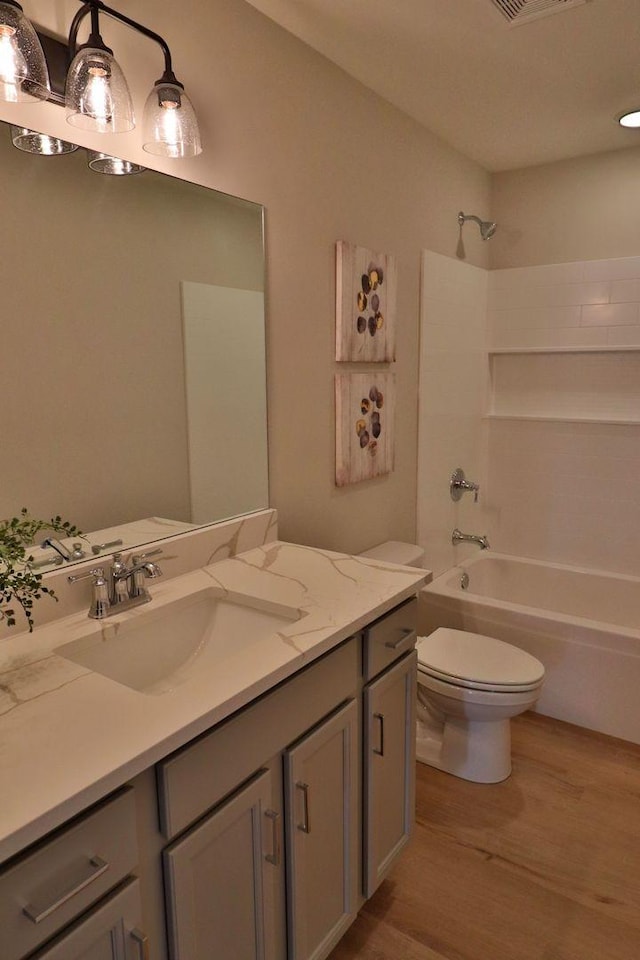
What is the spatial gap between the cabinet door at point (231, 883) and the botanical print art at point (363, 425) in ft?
4.34

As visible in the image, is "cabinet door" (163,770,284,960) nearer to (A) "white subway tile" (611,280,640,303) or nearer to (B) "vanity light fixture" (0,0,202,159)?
(B) "vanity light fixture" (0,0,202,159)

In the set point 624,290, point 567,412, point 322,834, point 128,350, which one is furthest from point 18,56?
point 567,412

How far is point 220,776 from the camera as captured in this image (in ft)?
3.69

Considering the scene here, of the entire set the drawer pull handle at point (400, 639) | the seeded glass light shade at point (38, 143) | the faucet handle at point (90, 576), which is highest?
the seeded glass light shade at point (38, 143)

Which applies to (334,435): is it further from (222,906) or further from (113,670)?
(222,906)

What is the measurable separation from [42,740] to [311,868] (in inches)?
29.5

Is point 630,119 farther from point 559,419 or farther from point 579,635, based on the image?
point 579,635

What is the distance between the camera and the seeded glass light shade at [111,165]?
4.80ft

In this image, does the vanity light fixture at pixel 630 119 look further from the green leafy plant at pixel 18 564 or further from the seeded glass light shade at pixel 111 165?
the green leafy plant at pixel 18 564

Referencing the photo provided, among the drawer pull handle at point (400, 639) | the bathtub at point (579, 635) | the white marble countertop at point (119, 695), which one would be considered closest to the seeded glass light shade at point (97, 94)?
the white marble countertop at point (119, 695)

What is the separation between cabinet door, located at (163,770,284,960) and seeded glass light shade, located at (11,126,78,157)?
4.45ft

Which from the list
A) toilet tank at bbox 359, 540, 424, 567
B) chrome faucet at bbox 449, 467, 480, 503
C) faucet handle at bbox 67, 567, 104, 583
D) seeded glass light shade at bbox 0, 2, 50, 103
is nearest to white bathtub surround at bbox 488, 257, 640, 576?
chrome faucet at bbox 449, 467, 480, 503

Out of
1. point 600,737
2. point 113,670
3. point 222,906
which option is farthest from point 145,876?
point 600,737

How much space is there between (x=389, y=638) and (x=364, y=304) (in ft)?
4.28
